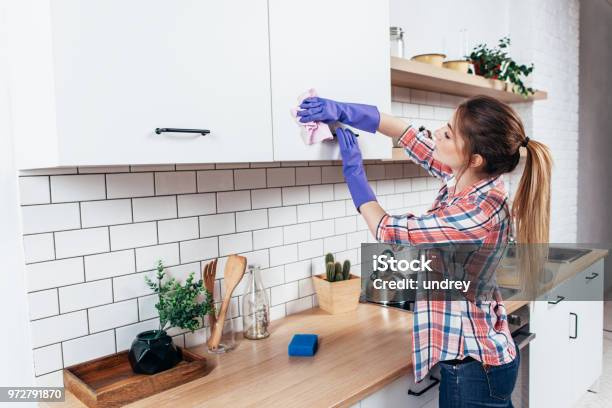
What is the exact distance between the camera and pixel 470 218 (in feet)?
4.81

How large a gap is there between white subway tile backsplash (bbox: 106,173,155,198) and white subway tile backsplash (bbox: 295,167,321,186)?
27.1 inches

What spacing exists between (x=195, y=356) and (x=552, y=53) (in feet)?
11.2

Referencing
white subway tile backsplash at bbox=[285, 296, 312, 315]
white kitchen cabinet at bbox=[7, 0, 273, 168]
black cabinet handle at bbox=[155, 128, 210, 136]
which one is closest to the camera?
white kitchen cabinet at bbox=[7, 0, 273, 168]

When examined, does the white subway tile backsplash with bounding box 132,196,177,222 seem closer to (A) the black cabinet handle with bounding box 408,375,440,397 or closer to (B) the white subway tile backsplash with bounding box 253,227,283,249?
(B) the white subway tile backsplash with bounding box 253,227,283,249

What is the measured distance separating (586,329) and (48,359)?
2.83 meters

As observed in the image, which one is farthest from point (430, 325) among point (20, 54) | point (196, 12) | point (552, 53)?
point (552, 53)

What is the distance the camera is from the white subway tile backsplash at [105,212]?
1539 millimetres

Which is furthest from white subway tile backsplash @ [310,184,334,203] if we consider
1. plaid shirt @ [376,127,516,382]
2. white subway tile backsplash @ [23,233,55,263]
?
white subway tile backsplash @ [23,233,55,263]

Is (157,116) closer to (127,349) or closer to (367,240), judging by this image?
(127,349)

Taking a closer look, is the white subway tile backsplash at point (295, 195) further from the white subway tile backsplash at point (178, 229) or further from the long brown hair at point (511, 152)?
the long brown hair at point (511, 152)

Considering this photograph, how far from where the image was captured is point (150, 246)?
1.70 m

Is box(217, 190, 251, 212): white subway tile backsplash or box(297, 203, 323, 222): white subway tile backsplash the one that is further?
box(297, 203, 323, 222): white subway tile backsplash

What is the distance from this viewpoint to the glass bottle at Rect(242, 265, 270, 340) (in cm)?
191

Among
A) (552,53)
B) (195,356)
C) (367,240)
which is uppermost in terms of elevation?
(552,53)
